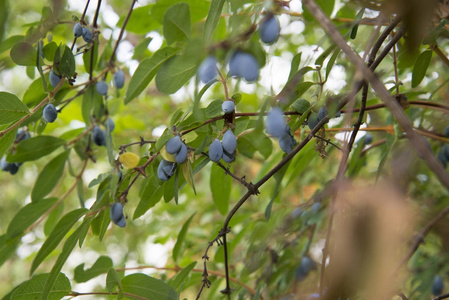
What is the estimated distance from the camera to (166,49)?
77cm

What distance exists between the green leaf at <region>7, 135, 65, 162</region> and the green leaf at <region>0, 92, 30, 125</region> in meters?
0.21

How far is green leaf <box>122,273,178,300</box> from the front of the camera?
0.79m

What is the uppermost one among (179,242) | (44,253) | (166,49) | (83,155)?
(83,155)

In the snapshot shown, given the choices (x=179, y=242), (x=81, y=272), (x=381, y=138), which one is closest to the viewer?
(x=81, y=272)

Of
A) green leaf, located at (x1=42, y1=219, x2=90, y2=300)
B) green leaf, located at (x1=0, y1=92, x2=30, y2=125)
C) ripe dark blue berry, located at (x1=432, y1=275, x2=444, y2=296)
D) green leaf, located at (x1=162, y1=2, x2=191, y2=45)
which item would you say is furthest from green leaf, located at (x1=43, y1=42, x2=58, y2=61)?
ripe dark blue berry, located at (x1=432, y1=275, x2=444, y2=296)

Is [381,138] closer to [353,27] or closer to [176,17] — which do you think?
[353,27]

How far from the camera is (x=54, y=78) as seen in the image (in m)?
0.90

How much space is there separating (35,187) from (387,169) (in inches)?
31.0

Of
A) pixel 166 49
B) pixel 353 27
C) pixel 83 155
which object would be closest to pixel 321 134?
pixel 353 27

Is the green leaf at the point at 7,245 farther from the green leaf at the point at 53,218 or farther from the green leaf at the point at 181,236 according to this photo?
the green leaf at the point at 181,236

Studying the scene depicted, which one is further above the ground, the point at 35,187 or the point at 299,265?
the point at 35,187

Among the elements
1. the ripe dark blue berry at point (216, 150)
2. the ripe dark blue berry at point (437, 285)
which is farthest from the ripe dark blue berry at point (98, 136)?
the ripe dark blue berry at point (437, 285)

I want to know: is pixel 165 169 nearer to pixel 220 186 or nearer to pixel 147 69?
pixel 147 69

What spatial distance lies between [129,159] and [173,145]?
0.11 m
